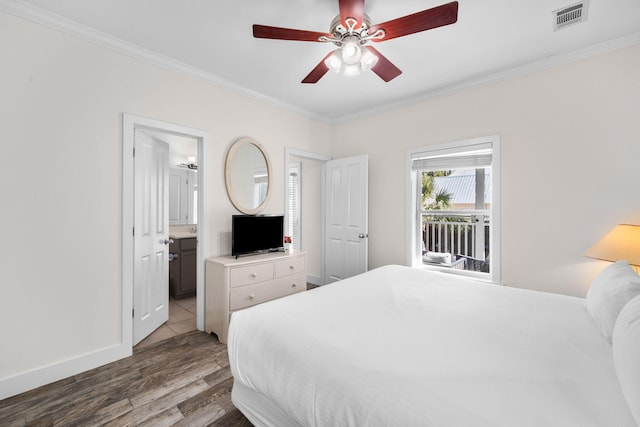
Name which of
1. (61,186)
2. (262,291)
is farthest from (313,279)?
(61,186)

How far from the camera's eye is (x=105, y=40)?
2.25m

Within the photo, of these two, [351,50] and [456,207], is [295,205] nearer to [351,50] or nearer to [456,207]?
[456,207]

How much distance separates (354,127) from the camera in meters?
4.17

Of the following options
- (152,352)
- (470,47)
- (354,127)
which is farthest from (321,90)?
(152,352)

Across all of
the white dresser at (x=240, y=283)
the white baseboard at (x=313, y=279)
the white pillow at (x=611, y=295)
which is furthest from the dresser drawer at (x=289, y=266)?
the white pillow at (x=611, y=295)

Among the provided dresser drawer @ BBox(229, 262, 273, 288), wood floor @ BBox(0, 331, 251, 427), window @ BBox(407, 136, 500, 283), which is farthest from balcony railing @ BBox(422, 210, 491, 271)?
A: wood floor @ BBox(0, 331, 251, 427)

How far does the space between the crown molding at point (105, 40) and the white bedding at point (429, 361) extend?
8.32 ft

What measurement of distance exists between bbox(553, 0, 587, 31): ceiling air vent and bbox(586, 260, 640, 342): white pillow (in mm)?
1816

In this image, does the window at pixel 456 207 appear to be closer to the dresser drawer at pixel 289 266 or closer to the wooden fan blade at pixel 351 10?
the dresser drawer at pixel 289 266

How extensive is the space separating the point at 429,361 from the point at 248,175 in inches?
112

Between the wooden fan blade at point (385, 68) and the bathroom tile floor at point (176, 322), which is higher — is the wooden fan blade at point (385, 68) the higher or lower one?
the higher one

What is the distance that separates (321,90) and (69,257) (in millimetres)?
2999

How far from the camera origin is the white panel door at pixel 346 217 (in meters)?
3.79

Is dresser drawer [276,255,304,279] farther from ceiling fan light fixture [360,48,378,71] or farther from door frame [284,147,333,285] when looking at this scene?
ceiling fan light fixture [360,48,378,71]
